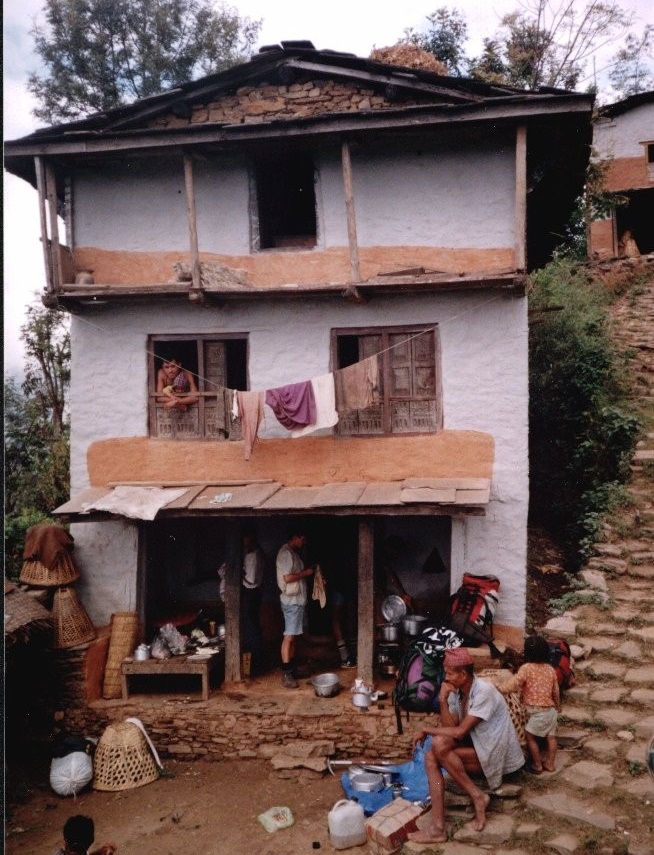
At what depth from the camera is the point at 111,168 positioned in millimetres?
10109

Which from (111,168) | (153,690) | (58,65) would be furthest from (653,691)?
(58,65)

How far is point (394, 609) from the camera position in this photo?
32.9ft

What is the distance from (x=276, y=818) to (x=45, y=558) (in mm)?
4785

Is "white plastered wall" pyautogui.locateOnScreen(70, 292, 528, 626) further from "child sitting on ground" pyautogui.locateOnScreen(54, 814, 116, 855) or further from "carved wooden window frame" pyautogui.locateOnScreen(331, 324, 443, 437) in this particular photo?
"child sitting on ground" pyautogui.locateOnScreen(54, 814, 116, 855)

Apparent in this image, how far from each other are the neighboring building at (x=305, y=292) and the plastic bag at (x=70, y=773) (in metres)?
2.08

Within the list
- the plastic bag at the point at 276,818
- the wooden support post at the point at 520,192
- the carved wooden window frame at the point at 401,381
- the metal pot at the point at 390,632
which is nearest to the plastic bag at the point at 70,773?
the plastic bag at the point at 276,818

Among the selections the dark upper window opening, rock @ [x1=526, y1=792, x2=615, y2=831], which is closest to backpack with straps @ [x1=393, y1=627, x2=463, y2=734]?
rock @ [x1=526, y1=792, x2=615, y2=831]

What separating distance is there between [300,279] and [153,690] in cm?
652

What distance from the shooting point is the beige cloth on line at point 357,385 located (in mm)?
8922

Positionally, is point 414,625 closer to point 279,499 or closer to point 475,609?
point 475,609

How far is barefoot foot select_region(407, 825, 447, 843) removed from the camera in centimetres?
612

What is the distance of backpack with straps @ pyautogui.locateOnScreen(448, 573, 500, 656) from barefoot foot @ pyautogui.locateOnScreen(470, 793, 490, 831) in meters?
2.42

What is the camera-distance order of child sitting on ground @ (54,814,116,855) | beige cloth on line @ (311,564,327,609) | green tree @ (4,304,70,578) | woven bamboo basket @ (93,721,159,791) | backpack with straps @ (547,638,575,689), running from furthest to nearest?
green tree @ (4,304,70,578) < beige cloth on line @ (311,564,327,609) < woven bamboo basket @ (93,721,159,791) < backpack with straps @ (547,638,575,689) < child sitting on ground @ (54,814,116,855)

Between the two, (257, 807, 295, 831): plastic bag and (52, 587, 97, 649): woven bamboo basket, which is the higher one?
(52, 587, 97, 649): woven bamboo basket
